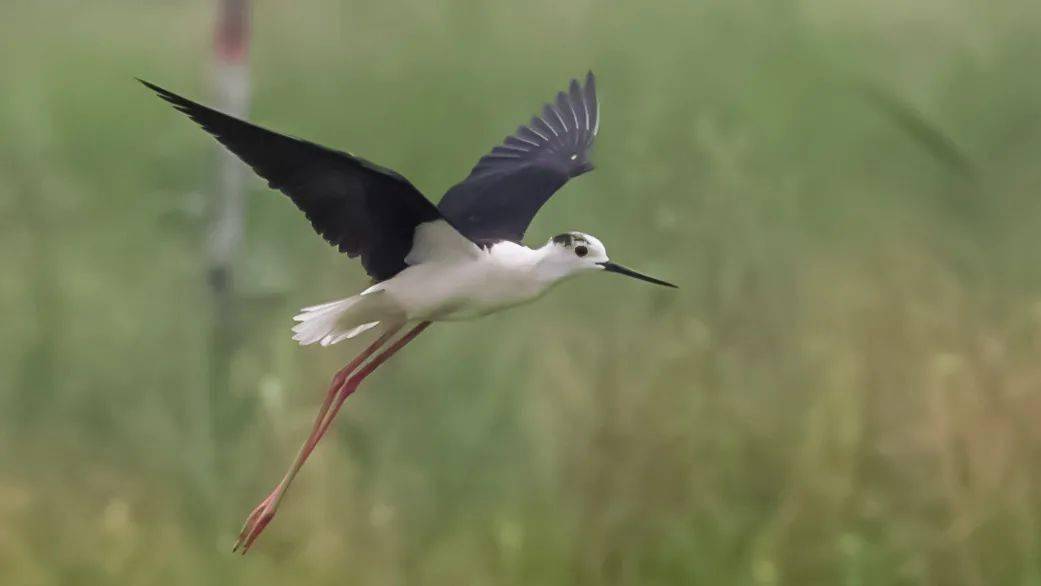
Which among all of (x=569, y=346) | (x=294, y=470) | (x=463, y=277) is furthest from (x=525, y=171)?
(x=569, y=346)

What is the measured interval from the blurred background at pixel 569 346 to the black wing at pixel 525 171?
3.11 ft

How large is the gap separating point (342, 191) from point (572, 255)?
0.35 m

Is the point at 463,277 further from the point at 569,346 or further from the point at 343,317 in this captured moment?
the point at 569,346

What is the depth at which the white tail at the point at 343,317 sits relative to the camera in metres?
2.74

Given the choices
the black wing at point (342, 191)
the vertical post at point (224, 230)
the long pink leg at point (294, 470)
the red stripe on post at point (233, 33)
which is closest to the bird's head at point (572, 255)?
the black wing at point (342, 191)

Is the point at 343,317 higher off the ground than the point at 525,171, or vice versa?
the point at 525,171

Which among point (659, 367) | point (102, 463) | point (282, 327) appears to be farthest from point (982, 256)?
point (102, 463)

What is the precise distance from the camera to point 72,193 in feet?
17.3

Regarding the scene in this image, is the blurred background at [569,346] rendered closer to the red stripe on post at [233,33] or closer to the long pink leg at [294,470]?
the red stripe on post at [233,33]

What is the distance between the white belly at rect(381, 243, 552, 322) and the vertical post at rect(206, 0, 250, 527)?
2.04 meters

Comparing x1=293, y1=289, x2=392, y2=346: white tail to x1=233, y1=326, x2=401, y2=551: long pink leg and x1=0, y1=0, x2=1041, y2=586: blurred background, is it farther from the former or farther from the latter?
x1=0, y1=0, x2=1041, y2=586: blurred background

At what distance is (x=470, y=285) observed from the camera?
2607 millimetres

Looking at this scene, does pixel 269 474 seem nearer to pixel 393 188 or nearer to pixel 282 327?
pixel 282 327

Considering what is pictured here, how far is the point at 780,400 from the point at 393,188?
2311 mm
